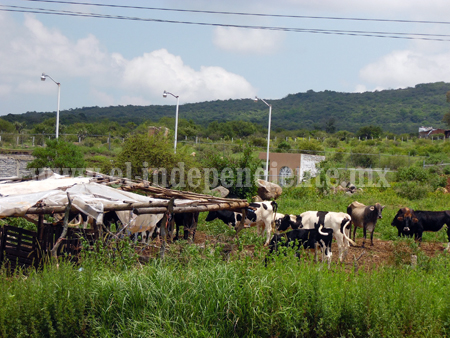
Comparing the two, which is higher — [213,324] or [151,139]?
[151,139]

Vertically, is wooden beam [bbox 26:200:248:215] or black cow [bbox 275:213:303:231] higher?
wooden beam [bbox 26:200:248:215]

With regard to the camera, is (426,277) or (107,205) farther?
(107,205)

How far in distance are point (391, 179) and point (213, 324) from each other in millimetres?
28080

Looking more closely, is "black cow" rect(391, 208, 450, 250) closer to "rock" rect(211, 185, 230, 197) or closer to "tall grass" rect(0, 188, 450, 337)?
"tall grass" rect(0, 188, 450, 337)

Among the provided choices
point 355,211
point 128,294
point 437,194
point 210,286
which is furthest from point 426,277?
point 437,194

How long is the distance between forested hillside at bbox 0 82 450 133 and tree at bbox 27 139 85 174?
71.9 meters

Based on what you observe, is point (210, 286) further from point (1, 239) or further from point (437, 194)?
point (437, 194)

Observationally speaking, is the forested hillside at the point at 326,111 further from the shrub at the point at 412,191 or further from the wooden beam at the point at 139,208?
the wooden beam at the point at 139,208

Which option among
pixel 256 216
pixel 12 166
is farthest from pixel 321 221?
pixel 12 166

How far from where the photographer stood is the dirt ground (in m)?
10.5

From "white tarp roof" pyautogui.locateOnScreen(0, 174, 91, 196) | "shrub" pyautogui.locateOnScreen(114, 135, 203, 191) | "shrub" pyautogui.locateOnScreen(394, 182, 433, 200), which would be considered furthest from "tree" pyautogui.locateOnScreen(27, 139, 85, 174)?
"shrub" pyautogui.locateOnScreen(394, 182, 433, 200)

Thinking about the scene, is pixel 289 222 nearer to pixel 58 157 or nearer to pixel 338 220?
pixel 338 220

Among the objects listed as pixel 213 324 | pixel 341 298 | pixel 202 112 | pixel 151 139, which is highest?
pixel 202 112

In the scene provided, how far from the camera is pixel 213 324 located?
6.39 meters
